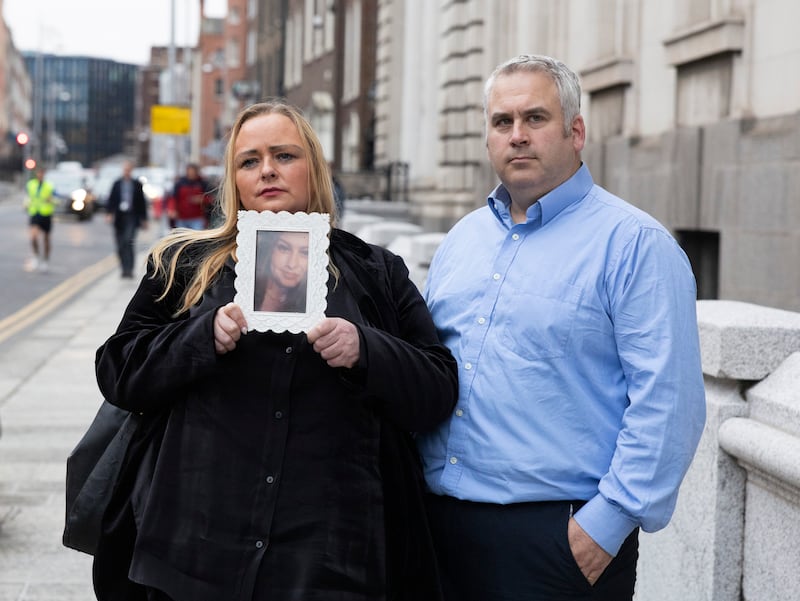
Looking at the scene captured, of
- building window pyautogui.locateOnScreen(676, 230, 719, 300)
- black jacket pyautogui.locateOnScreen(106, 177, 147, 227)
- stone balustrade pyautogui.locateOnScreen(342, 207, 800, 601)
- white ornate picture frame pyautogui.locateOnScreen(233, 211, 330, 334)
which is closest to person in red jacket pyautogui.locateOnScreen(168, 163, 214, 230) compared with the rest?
black jacket pyautogui.locateOnScreen(106, 177, 147, 227)

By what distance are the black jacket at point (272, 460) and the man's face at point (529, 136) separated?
46 centimetres

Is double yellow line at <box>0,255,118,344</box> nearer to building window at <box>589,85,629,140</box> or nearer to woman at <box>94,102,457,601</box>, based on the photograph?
building window at <box>589,85,629,140</box>

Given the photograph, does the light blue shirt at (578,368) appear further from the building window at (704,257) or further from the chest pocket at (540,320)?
the building window at (704,257)

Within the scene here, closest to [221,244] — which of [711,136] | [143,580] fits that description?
[143,580]

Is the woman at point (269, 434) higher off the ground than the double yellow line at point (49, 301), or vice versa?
the woman at point (269, 434)

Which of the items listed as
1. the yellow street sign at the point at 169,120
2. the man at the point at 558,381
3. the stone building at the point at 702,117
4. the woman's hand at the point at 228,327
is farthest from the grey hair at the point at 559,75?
the yellow street sign at the point at 169,120

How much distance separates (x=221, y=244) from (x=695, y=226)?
7574mm

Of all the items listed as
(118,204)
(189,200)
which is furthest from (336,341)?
(118,204)

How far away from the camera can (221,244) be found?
2900 mm

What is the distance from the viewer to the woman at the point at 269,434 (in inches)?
105

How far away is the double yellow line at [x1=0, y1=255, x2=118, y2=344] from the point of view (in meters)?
14.4

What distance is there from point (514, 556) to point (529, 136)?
926mm

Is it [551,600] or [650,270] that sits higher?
[650,270]

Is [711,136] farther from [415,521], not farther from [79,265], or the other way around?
[79,265]
